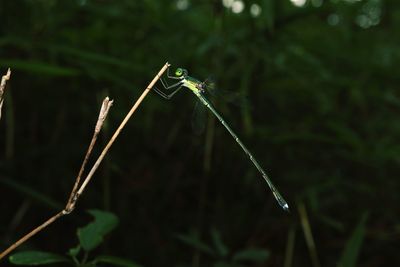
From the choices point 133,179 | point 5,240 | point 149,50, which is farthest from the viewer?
point 149,50

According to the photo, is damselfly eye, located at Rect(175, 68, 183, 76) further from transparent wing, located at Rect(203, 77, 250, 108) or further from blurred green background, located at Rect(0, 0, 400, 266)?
blurred green background, located at Rect(0, 0, 400, 266)

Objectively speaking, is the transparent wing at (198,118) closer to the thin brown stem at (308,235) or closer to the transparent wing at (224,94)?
the transparent wing at (224,94)

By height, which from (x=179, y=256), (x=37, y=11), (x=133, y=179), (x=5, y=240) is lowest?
(x=5, y=240)

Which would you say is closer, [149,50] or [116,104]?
[116,104]

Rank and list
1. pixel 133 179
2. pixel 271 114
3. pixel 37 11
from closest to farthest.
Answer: pixel 37 11
pixel 133 179
pixel 271 114

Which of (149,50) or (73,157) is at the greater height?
(149,50)

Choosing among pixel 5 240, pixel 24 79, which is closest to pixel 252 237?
pixel 5 240

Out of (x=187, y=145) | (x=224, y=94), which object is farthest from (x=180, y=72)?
(x=187, y=145)

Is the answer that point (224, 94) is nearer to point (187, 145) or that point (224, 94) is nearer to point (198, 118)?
point (198, 118)

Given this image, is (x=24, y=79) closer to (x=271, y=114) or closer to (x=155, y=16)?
(x=155, y=16)
